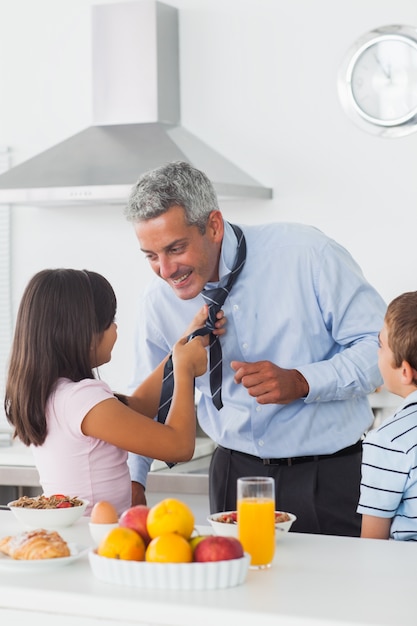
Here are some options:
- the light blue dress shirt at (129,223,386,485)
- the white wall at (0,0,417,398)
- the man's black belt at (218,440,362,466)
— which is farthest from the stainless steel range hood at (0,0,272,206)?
the man's black belt at (218,440,362,466)

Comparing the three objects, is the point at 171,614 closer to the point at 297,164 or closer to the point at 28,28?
the point at 297,164

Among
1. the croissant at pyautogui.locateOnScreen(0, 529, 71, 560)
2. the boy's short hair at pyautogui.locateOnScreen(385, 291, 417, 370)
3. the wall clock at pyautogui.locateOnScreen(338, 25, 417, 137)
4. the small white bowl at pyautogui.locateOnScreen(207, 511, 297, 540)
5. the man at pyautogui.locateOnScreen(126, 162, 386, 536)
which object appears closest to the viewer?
the croissant at pyautogui.locateOnScreen(0, 529, 71, 560)

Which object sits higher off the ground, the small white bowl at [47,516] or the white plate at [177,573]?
the white plate at [177,573]

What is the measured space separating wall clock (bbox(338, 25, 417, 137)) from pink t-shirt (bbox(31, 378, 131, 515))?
197 cm

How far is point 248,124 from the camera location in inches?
149

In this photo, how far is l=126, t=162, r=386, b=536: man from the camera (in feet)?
7.12

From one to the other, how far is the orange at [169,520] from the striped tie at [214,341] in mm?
768

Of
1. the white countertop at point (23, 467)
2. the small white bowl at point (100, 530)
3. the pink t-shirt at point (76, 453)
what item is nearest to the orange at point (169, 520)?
the small white bowl at point (100, 530)

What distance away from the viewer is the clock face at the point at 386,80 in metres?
3.57

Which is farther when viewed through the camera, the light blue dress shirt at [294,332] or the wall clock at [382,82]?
the wall clock at [382,82]

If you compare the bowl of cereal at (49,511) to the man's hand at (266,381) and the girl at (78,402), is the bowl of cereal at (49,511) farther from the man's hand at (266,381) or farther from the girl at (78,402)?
the man's hand at (266,381)

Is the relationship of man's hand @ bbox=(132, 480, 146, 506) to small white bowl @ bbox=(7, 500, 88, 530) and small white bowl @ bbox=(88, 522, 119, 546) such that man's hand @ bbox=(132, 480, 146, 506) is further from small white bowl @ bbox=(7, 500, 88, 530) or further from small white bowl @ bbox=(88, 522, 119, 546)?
small white bowl @ bbox=(88, 522, 119, 546)

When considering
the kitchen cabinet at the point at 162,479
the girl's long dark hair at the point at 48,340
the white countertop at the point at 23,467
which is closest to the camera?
the girl's long dark hair at the point at 48,340

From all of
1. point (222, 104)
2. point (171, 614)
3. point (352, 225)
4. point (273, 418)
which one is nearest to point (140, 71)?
point (222, 104)
